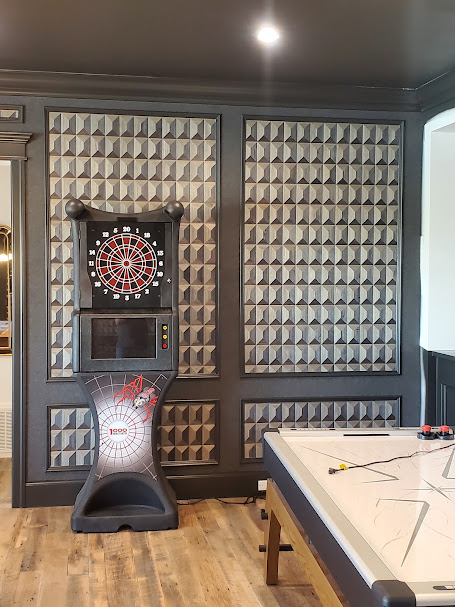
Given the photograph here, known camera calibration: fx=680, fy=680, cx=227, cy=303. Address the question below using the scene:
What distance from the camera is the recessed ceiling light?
11.2 feet

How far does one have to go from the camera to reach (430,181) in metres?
4.54

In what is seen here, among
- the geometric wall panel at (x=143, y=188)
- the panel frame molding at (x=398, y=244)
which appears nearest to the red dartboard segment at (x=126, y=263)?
the geometric wall panel at (x=143, y=188)

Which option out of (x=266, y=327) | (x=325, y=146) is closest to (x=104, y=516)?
(x=266, y=327)

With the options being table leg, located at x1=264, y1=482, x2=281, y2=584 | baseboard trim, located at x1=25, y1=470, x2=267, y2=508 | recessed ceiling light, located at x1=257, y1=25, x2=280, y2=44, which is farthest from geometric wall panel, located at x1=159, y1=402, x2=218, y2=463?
recessed ceiling light, located at x1=257, y1=25, x2=280, y2=44

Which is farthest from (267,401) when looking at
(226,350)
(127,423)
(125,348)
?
(125,348)

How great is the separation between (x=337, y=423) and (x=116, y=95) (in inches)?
103

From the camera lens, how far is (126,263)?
12.7ft

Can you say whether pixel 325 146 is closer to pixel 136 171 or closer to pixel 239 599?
pixel 136 171

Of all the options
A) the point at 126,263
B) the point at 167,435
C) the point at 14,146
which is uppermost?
the point at 14,146

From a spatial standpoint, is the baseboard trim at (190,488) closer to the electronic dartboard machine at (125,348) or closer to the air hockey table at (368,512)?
the electronic dartboard machine at (125,348)

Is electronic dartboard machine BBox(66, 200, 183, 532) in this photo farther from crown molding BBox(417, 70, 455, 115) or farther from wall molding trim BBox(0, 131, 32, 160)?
crown molding BBox(417, 70, 455, 115)

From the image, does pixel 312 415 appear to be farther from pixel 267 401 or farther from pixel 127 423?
pixel 127 423

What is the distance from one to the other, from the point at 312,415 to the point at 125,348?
146cm

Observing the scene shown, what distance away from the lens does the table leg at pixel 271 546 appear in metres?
3.06
